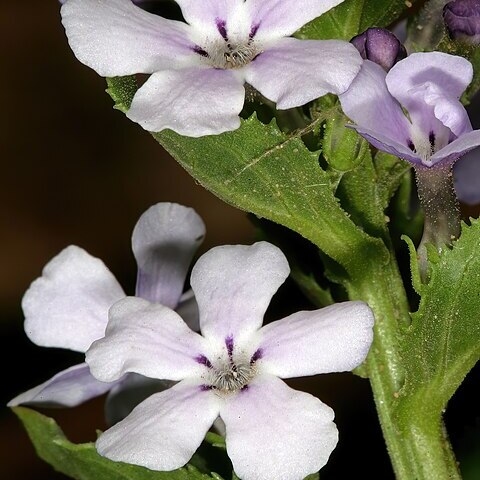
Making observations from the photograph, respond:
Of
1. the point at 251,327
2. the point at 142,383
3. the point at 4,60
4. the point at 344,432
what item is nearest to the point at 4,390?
the point at 344,432

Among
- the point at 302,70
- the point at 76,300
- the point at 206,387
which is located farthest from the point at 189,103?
the point at 76,300

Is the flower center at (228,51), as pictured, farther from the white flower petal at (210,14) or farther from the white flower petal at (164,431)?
the white flower petal at (164,431)

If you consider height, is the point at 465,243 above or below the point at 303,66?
below

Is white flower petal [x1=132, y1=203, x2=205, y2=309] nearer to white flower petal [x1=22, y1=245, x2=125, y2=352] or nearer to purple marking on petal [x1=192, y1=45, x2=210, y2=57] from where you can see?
white flower petal [x1=22, y1=245, x2=125, y2=352]

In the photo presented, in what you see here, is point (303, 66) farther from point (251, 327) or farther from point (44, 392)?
point (44, 392)

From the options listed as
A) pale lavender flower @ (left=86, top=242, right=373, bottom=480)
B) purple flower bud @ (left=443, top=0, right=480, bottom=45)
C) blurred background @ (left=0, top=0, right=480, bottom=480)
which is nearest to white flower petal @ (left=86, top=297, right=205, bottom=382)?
pale lavender flower @ (left=86, top=242, right=373, bottom=480)
